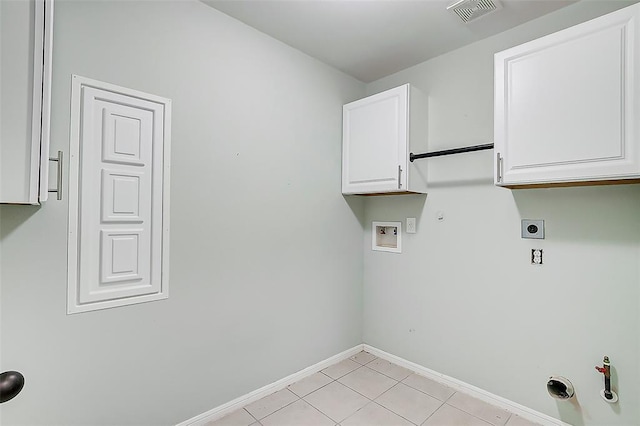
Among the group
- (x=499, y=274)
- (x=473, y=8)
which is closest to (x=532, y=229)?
(x=499, y=274)

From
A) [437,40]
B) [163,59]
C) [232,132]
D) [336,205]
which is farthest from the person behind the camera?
[336,205]

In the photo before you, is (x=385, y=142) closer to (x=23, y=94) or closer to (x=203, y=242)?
(x=203, y=242)

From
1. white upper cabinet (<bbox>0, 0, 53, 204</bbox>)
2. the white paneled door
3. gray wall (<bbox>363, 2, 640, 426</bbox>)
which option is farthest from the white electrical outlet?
white upper cabinet (<bbox>0, 0, 53, 204</bbox>)

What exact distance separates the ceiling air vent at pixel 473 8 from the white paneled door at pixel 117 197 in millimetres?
1846

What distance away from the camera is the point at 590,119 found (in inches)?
62.1

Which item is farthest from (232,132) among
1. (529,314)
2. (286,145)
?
(529,314)

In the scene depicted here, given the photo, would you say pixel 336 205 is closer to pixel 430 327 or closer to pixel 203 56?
pixel 430 327

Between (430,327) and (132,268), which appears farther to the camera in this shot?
(430,327)

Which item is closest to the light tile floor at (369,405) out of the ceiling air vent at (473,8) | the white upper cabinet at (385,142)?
the white upper cabinet at (385,142)

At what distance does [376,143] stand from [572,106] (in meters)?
1.26

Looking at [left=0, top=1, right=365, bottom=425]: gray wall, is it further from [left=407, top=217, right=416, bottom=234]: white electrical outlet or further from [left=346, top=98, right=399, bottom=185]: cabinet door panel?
[left=407, top=217, right=416, bottom=234]: white electrical outlet

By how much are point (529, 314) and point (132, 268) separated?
7.96 feet

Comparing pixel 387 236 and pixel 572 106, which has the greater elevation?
pixel 572 106

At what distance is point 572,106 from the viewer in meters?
1.63
